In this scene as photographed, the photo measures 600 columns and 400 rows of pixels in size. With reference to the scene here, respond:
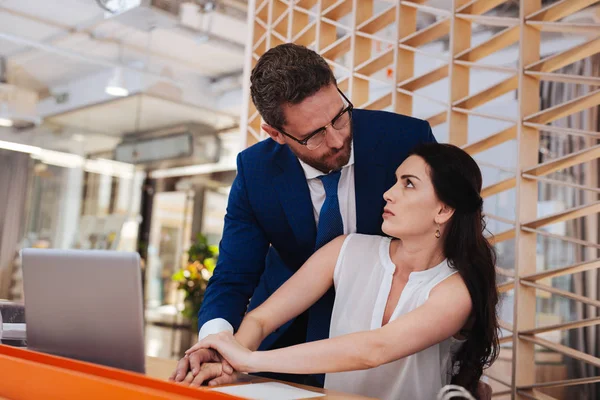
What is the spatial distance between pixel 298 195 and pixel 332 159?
0.56 ft

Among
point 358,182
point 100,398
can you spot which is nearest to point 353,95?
point 358,182

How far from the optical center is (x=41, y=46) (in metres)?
6.06

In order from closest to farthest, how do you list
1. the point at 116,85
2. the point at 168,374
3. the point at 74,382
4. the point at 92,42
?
1. the point at 74,382
2. the point at 168,374
3. the point at 116,85
4. the point at 92,42

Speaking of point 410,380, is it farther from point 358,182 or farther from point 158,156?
point 158,156

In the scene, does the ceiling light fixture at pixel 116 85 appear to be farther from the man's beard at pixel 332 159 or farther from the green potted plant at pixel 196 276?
the man's beard at pixel 332 159

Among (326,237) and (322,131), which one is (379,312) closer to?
(326,237)

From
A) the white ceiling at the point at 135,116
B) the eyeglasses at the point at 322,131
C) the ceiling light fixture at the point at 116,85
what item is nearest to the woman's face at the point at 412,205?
the eyeglasses at the point at 322,131

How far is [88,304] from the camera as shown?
1.41 m

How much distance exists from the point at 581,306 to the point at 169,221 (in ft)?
14.3

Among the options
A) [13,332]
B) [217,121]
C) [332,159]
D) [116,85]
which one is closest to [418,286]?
[332,159]

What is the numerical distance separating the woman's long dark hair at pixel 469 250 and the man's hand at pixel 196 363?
662 mm

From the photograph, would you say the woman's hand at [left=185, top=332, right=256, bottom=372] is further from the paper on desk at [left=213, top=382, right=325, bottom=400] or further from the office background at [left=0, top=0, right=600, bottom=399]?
the office background at [left=0, top=0, right=600, bottom=399]

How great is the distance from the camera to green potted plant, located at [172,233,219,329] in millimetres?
6062

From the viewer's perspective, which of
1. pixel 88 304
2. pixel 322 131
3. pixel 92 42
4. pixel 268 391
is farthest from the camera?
pixel 92 42
